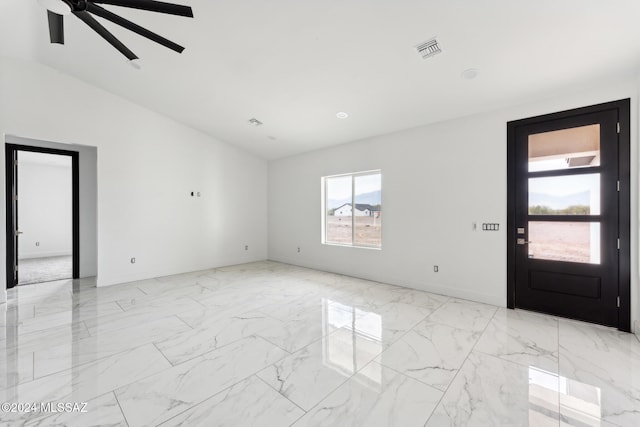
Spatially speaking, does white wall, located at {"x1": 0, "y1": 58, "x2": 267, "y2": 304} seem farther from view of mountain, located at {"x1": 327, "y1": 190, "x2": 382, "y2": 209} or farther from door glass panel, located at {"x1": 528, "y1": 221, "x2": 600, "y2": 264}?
door glass panel, located at {"x1": 528, "y1": 221, "x2": 600, "y2": 264}

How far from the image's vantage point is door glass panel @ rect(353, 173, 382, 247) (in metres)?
5.09

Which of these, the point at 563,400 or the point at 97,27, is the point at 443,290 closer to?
the point at 563,400

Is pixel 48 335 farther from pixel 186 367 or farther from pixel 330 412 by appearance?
pixel 330 412

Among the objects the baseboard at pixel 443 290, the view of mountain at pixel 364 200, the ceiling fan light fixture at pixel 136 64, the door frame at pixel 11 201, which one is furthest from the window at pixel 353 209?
the door frame at pixel 11 201

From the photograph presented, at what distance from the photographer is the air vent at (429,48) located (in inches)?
104

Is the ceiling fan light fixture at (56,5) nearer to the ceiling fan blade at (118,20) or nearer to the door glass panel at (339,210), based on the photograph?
the ceiling fan blade at (118,20)

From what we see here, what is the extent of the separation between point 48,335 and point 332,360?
122 inches

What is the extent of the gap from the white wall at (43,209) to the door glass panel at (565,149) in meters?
10.4

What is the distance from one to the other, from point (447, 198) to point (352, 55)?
101 inches

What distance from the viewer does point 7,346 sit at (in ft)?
8.36

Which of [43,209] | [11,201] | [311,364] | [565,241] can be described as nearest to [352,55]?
[311,364]

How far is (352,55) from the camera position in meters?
3.00

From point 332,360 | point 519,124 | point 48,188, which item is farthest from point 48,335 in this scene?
point 48,188

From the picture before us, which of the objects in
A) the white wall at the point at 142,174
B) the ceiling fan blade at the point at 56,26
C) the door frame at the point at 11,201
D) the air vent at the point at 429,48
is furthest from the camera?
the door frame at the point at 11,201
